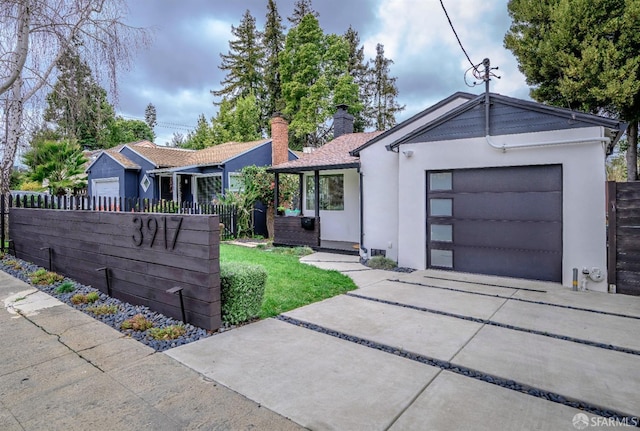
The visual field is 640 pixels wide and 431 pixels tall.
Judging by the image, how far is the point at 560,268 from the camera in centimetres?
664

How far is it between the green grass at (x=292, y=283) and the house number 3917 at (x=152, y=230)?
1.52 metres

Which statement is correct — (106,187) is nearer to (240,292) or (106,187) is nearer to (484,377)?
(240,292)

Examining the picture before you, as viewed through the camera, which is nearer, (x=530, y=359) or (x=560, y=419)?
(x=560, y=419)

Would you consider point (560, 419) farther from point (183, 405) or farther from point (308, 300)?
point (308, 300)

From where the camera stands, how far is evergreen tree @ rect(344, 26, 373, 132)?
31.8m

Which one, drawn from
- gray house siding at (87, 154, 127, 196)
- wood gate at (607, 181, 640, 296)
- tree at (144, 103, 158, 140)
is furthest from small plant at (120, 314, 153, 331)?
tree at (144, 103, 158, 140)

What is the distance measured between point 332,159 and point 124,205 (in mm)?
6066

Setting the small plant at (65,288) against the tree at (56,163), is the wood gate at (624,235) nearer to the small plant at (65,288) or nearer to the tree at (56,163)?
the small plant at (65,288)

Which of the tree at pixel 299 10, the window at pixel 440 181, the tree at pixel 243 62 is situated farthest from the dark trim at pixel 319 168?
the tree at pixel 243 62

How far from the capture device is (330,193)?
1248 centimetres

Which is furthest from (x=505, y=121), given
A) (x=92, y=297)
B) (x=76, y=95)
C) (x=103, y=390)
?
(x=76, y=95)

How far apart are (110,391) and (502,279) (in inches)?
270

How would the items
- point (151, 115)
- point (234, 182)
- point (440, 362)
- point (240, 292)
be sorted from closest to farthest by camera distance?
point (440, 362) < point (240, 292) < point (234, 182) < point (151, 115)

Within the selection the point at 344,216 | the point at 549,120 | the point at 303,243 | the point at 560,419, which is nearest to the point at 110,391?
the point at 560,419
